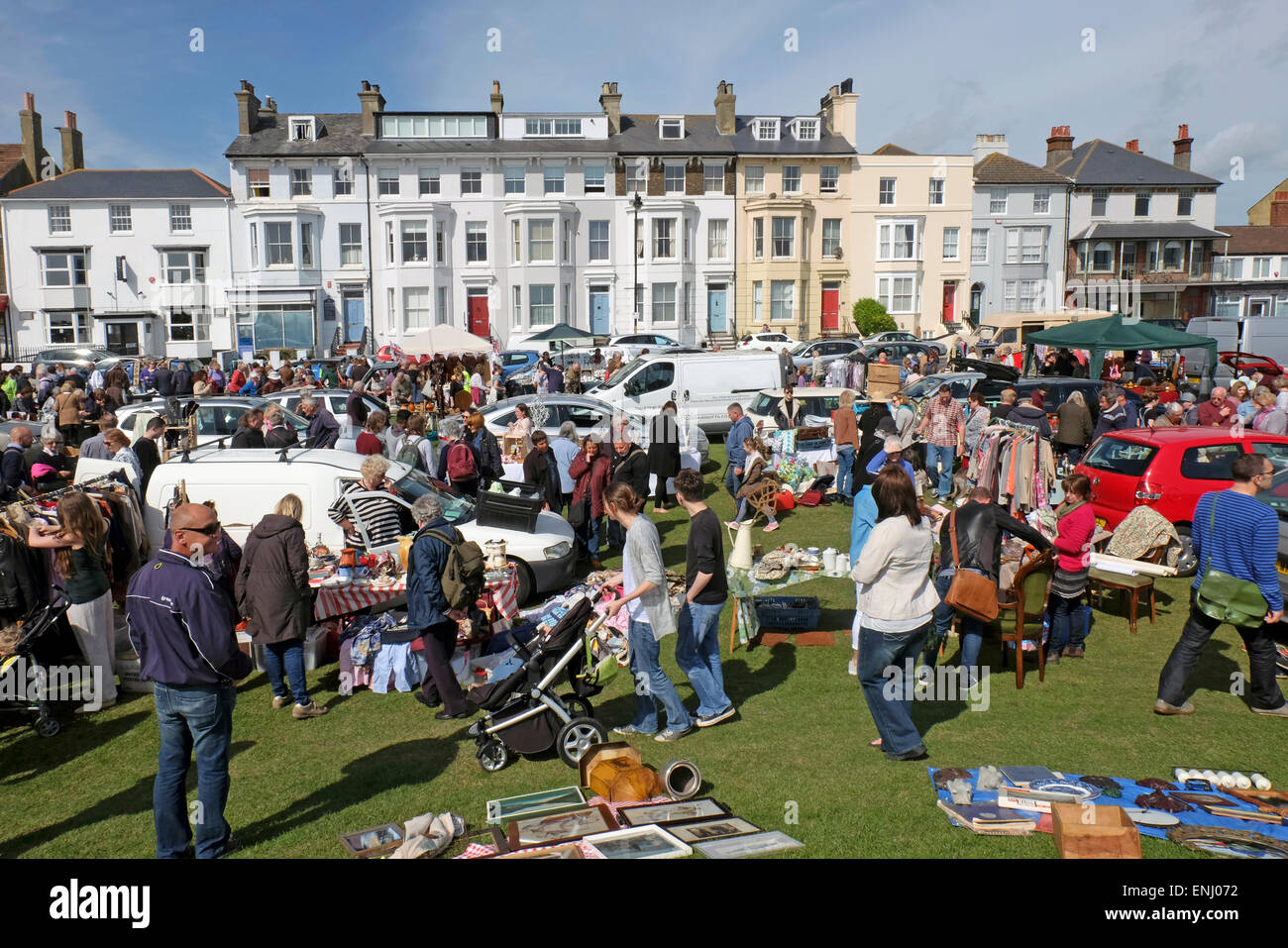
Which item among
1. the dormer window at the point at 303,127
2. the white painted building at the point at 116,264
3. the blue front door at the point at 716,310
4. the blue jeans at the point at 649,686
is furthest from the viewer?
the blue front door at the point at 716,310

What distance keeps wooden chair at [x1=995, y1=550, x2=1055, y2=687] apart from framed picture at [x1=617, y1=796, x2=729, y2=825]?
11.5 ft

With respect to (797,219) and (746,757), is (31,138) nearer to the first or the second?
(797,219)

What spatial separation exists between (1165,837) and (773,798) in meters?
2.31

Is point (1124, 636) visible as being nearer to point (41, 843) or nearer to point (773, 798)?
point (773, 798)

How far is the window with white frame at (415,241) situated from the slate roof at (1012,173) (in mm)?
29212

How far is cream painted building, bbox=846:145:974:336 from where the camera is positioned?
46812 millimetres

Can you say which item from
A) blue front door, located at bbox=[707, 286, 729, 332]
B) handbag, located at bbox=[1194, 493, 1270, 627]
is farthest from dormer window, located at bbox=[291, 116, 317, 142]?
handbag, located at bbox=[1194, 493, 1270, 627]

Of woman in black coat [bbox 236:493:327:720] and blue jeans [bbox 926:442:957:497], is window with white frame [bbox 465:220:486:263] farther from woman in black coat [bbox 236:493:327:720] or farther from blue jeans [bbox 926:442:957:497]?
woman in black coat [bbox 236:493:327:720]

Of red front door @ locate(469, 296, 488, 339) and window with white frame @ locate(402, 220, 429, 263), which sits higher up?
window with white frame @ locate(402, 220, 429, 263)

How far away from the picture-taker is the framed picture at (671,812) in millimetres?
5555

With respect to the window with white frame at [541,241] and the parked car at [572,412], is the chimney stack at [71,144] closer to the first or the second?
the window with white frame at [541,241]

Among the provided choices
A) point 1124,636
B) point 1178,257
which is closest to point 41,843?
point 1124,636

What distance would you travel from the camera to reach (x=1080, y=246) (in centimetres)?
5097

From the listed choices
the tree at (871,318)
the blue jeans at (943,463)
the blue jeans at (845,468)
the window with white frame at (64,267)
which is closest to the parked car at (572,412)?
the blue jeans at (845,468)
